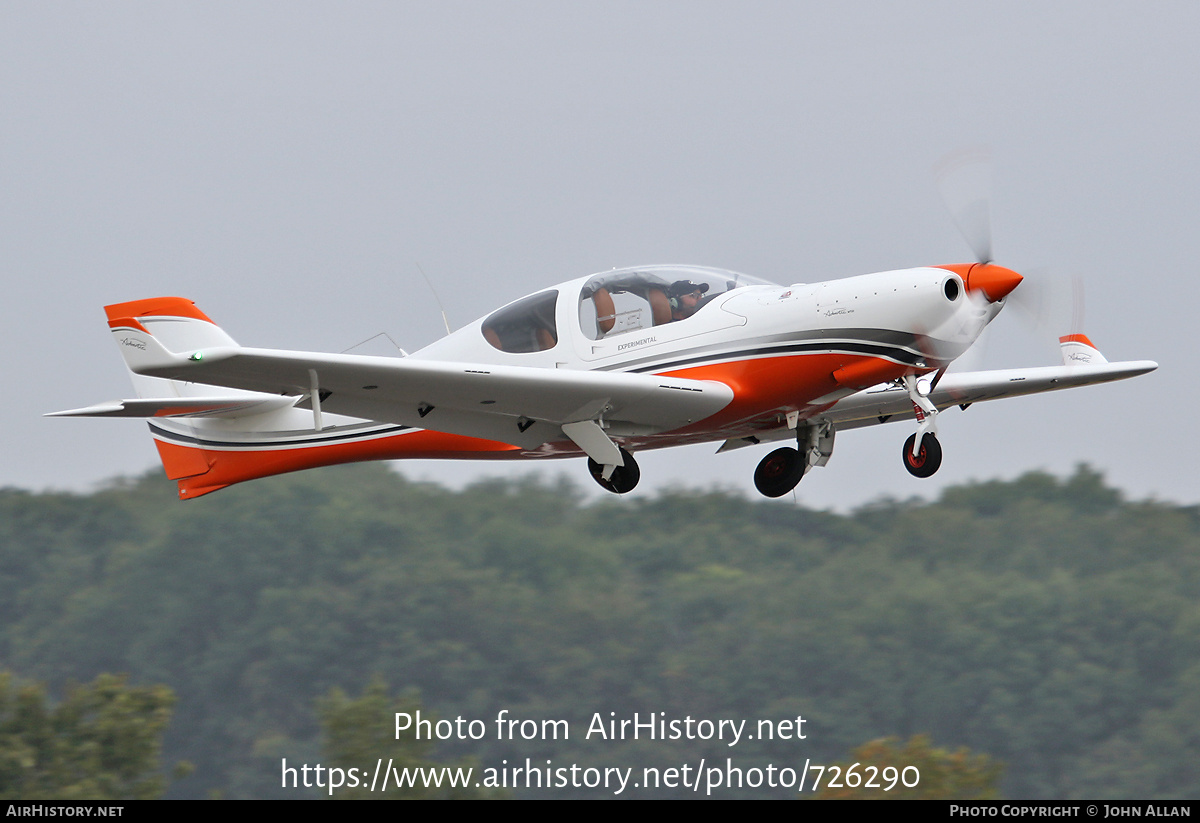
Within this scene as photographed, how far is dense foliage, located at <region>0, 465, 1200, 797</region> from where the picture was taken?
2030 inches

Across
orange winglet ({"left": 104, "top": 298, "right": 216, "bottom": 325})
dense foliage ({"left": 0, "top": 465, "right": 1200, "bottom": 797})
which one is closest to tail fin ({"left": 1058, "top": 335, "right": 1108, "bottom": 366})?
orange winglet ({"left": 104, "top": 298, "right": 216, "bottom": 325})

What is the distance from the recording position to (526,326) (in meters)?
11.7

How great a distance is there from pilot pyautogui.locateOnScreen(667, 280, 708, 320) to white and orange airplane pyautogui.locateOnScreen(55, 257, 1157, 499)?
0.01 m

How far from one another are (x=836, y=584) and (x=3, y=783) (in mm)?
33836

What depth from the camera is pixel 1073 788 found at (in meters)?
49.0

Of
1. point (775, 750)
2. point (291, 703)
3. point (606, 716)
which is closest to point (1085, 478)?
point (775, 750)

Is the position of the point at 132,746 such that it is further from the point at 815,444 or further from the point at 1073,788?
the point at 1073,788

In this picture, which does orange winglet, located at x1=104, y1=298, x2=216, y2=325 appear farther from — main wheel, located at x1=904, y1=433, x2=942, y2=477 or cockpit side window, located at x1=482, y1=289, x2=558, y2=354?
main wheel, located at x1=904, y1=433, x2=942, y2=477

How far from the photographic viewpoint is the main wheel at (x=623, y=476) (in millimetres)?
11398

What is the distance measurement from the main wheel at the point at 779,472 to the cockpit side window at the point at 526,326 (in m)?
2.45

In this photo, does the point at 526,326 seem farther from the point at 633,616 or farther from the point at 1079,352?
the point at 633,616

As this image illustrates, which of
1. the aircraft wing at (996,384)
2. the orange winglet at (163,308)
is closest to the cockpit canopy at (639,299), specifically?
the aircraft wing at (996,384)

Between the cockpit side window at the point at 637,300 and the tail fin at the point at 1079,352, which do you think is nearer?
the cockpit side window at the point at 637,300

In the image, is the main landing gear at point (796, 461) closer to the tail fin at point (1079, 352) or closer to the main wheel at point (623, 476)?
the main wheel at point (623, 476)
